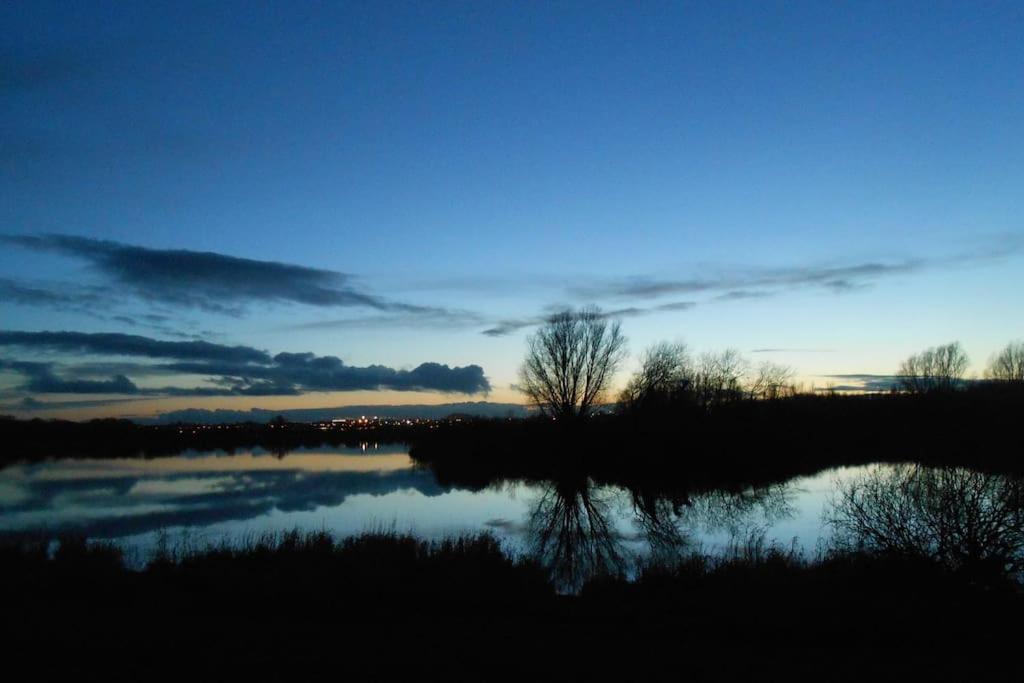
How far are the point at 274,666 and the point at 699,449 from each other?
4311 cm

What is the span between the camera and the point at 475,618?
35.1ft

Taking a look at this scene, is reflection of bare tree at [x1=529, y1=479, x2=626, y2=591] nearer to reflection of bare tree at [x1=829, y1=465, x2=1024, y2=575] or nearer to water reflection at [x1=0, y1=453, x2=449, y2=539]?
reflection of bare tree at [x1=829, y1=465, x2=1024, y2=575]

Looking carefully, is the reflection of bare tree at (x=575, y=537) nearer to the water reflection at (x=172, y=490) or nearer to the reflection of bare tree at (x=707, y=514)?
the reflection of bare tree at (x=707, y=514)

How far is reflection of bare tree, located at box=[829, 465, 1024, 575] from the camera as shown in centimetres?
1184

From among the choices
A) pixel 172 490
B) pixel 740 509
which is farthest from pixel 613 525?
pixel 172 490

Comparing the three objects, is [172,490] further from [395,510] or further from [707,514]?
[707,514]

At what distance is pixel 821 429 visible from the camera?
195 ft

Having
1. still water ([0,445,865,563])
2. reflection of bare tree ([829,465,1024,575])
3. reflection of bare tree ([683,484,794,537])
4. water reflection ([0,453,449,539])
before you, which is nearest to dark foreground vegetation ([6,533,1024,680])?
reflection of bare tree ([829,465,1024,575])

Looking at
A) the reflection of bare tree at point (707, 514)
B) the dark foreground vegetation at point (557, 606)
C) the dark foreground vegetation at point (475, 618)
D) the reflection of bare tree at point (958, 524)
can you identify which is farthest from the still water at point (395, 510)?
the reflection of bare tree at point (958, 524)

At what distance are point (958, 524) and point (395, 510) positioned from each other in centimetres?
2103

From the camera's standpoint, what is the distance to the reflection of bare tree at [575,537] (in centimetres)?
1638

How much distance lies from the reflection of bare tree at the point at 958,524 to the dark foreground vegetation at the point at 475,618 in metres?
0.40

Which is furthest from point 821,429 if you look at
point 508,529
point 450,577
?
point 450,577

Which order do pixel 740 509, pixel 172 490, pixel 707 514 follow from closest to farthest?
pixel 707 514 < pixel 740 509 < pixel 172 490
